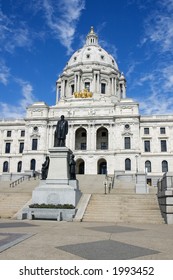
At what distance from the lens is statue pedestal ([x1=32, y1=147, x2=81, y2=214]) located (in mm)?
20734

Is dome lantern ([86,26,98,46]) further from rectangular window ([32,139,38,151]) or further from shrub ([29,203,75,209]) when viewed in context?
shrub ([29,203,75,209])

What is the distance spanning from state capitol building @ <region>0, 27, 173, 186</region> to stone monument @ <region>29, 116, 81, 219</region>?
39.1 meters

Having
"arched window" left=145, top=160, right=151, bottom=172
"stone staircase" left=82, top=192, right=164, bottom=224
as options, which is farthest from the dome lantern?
"stone staircase" left=82, top=192, right=164, bottom=224

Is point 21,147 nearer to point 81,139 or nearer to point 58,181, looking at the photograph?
point 81,139

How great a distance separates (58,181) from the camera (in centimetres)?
2184

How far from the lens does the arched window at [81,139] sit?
6931cm

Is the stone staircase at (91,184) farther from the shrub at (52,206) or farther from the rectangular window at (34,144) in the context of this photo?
the rectangular window at (34,144)

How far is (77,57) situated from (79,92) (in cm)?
2089

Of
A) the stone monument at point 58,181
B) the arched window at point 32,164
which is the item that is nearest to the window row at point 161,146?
the arched window at point 32,164

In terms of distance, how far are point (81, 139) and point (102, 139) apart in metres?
5.40

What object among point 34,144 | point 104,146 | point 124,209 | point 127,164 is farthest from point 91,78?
point 124,209

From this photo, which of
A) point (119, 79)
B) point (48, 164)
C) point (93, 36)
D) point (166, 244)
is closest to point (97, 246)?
point (166, 244)

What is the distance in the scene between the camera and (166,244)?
A: 29.9 feet
